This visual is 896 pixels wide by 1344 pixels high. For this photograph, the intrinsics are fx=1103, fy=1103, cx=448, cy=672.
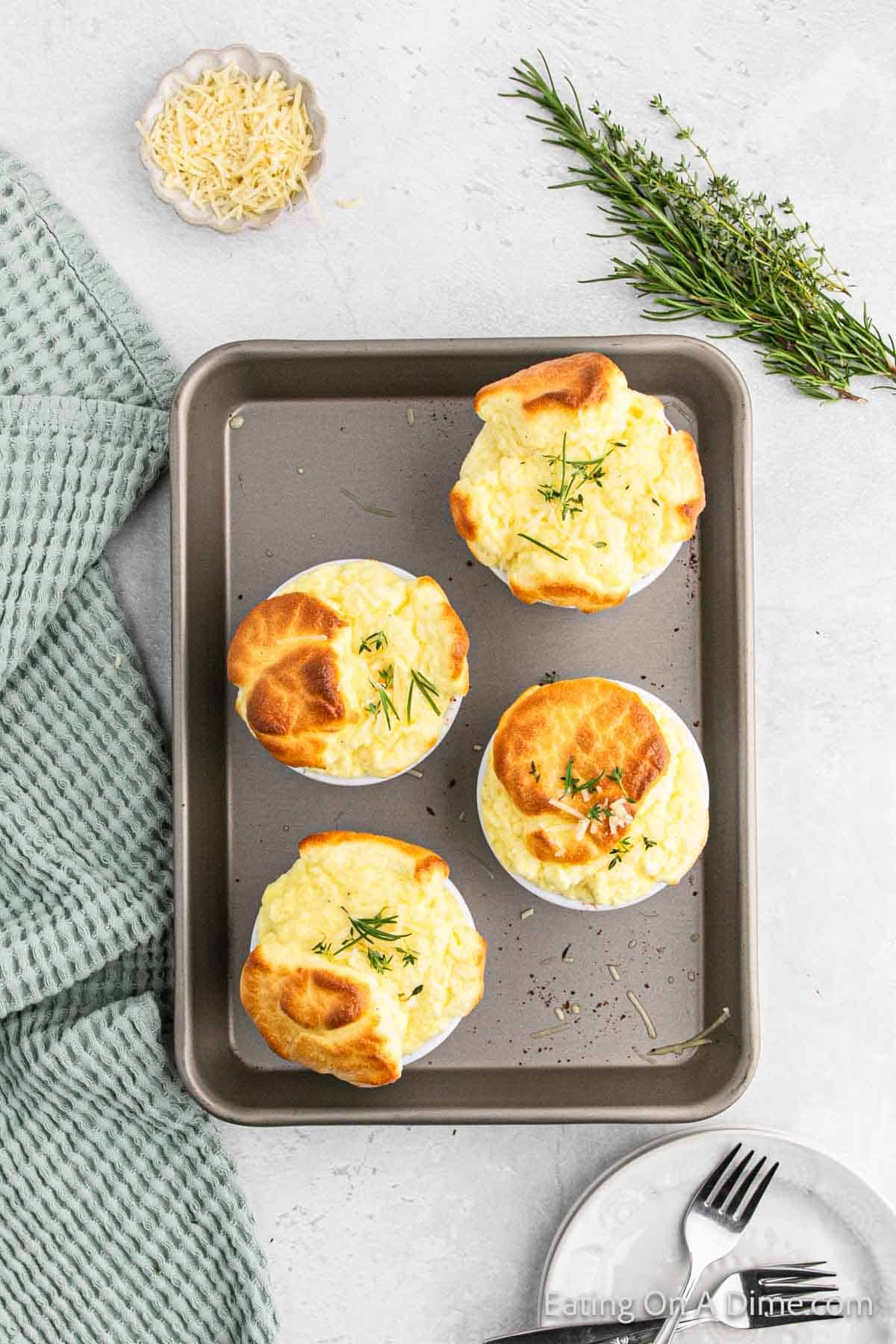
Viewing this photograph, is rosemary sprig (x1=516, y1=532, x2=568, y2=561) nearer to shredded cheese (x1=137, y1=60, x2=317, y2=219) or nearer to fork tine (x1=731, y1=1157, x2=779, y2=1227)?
shredded cheese (x1=137, y1=60, x2=317, y2=219)

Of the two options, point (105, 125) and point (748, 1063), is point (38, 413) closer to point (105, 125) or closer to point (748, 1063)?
point (105, 125)

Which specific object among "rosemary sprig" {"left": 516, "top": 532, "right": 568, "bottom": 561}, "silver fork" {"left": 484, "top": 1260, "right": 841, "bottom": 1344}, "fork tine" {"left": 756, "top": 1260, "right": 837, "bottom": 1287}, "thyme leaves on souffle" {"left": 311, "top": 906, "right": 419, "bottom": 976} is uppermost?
"rosemary sprig" {"left": 516, "top": 532, "right": 568, "bottom": 561}

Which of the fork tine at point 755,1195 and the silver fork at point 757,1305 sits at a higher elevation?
the fork tine at point 755,1195

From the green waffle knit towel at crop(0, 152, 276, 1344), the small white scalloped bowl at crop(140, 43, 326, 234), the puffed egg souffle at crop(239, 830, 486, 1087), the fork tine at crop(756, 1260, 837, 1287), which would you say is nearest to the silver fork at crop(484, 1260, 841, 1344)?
the fork tine at crop(756, 1260, 837, 1287)

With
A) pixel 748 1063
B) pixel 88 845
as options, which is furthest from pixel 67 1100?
pixel 748 1063

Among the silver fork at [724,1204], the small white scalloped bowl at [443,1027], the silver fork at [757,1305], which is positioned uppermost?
the small white scalloped bowl at [443,1027]

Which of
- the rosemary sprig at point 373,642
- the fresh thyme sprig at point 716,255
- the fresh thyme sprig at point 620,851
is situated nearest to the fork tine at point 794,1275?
the fresh thyme sprig at point 620,851

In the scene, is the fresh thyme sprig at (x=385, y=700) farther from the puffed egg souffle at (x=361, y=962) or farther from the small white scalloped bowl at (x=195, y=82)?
the small white scalloped bowl at (x=195, y=82)
